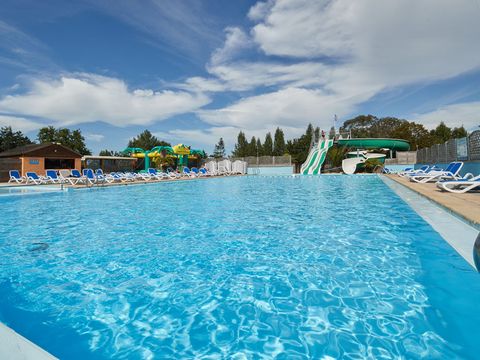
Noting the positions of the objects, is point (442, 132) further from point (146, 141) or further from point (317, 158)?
point (146, 141)

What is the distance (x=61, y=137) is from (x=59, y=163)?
2065 centimetres

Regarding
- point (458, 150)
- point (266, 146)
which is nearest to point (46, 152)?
point (458, 150)

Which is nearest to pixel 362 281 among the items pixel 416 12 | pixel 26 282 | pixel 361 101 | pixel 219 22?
pixel 26 282

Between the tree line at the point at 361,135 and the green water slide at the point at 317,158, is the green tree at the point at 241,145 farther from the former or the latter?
the green water slide at the point at 317,158

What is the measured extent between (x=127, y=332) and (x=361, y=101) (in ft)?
96.8

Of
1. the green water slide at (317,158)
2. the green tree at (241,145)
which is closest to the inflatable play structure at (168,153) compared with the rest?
the green water slide at (317,158)

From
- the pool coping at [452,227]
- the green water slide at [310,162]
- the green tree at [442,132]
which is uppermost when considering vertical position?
the green tree at [442,132]

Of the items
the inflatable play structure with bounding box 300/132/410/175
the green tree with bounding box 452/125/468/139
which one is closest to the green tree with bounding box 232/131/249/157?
the inflatable play structure with bounding box 300/132/410/175

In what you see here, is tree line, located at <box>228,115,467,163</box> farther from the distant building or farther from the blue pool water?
the blue pool water

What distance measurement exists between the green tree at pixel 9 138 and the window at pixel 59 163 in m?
21.6

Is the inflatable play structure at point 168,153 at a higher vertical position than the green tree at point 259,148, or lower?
lower

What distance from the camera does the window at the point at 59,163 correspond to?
2302 cm

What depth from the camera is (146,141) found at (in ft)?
198

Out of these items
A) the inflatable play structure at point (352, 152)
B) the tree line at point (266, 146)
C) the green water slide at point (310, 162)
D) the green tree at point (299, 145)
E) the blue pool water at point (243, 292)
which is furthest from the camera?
the tree line at point (266, 146)
